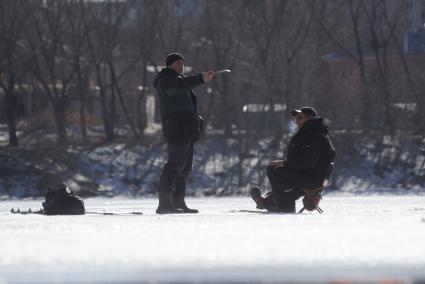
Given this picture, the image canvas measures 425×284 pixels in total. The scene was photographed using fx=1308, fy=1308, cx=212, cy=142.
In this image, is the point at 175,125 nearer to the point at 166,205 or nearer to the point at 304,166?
the point at 166,205

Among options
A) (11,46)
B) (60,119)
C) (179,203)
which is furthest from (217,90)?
(179,203)

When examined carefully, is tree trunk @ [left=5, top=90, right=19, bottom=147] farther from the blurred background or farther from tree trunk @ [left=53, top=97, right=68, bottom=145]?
tree trunk @ [left=53, top=97, right=68, bottom=145]

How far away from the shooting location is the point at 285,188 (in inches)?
527

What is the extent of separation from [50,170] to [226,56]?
10.3 m

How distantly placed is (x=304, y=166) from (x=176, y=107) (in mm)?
1430

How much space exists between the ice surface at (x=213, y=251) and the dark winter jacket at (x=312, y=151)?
2496 mm

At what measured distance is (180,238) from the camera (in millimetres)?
8758

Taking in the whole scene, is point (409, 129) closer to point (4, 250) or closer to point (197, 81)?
point (197, 81)

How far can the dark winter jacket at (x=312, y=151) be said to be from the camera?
521 inches

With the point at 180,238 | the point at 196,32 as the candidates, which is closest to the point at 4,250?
the point at 180,238

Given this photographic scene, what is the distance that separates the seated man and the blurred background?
15308 mm

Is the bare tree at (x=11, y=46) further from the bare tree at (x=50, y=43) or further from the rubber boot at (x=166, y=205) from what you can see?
the rubber boot at (x=166, y=205)

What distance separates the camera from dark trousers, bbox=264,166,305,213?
13375 mm

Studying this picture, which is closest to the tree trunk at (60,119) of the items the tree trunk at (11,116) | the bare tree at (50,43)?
the bare tree at (50,43)
